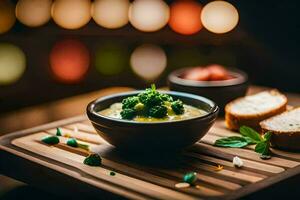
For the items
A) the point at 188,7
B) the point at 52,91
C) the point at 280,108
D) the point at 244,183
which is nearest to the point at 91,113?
the point at 244,183

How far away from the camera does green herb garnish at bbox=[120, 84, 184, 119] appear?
2.46 metres

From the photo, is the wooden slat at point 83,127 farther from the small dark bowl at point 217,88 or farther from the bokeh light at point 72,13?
the bokeh light at point 72,13

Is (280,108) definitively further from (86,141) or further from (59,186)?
(59,186)

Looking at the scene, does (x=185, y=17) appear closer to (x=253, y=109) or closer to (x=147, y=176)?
(x=253, y=109)

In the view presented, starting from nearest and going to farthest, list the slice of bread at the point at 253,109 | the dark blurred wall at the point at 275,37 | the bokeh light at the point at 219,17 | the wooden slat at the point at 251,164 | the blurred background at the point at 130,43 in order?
the wooden slat at the point at 251,164, the slice of bread at the point at 253,109, the dark blurred wall at the point at 275,37, the blurred background at the point at 130,43, the bokeh light at the point at 219,17

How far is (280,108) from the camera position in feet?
10.1

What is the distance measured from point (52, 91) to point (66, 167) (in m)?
2.96

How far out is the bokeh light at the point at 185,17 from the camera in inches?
222

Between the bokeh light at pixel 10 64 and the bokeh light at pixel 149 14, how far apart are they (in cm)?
117

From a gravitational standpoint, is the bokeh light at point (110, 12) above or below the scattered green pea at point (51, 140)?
above

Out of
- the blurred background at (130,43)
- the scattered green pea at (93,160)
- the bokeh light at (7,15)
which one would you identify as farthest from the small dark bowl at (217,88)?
the bokeh light at (7,15)

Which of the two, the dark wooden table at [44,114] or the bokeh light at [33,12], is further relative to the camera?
the bokeh light at [33,12]

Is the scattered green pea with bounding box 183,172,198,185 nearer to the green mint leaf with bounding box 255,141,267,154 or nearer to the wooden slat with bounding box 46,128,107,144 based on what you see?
the green mint leaf with bounding box 255,141,267,154

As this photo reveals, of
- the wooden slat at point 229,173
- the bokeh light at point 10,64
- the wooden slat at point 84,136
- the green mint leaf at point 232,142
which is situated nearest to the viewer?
the wooden slat at point 229,173
